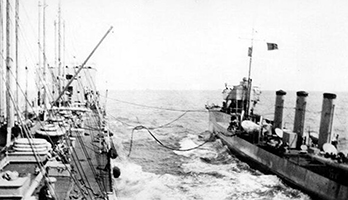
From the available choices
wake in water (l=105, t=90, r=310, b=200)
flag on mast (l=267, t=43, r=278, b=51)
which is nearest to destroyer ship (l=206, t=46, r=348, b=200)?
wake in water (l=105, t=90, r=310, b=200)

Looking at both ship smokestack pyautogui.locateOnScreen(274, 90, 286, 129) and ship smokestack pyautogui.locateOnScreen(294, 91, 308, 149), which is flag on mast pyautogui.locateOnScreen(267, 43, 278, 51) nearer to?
ship smokestack pyautogui.locateOnScreen(274, 90, 286, 129)

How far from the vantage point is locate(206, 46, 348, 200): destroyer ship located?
14.7 metres

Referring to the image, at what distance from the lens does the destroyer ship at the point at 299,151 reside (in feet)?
48.2

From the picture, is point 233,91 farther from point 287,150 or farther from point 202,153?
point 287,150

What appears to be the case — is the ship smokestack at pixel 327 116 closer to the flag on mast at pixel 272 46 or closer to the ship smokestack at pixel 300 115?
the ship smokestack at pixel 300 115

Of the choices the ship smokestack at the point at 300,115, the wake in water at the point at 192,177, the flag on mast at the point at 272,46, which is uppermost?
the flag on mast at the point at 272,46

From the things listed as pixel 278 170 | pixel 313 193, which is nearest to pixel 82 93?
pixel 278 170

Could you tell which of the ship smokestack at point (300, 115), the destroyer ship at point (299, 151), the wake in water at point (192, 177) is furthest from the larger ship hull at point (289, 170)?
the ship smokestack at point (300, 115)

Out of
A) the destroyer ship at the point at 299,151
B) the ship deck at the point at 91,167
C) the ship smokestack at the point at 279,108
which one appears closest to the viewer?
the ship deck at the point at 91,167

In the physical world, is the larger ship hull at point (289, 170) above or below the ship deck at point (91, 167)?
below

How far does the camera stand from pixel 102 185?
10.6 meters

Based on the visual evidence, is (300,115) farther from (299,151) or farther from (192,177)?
(192,177)

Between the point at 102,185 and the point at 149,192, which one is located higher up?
the point at 102,185

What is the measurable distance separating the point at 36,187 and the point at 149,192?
913 centimetres
